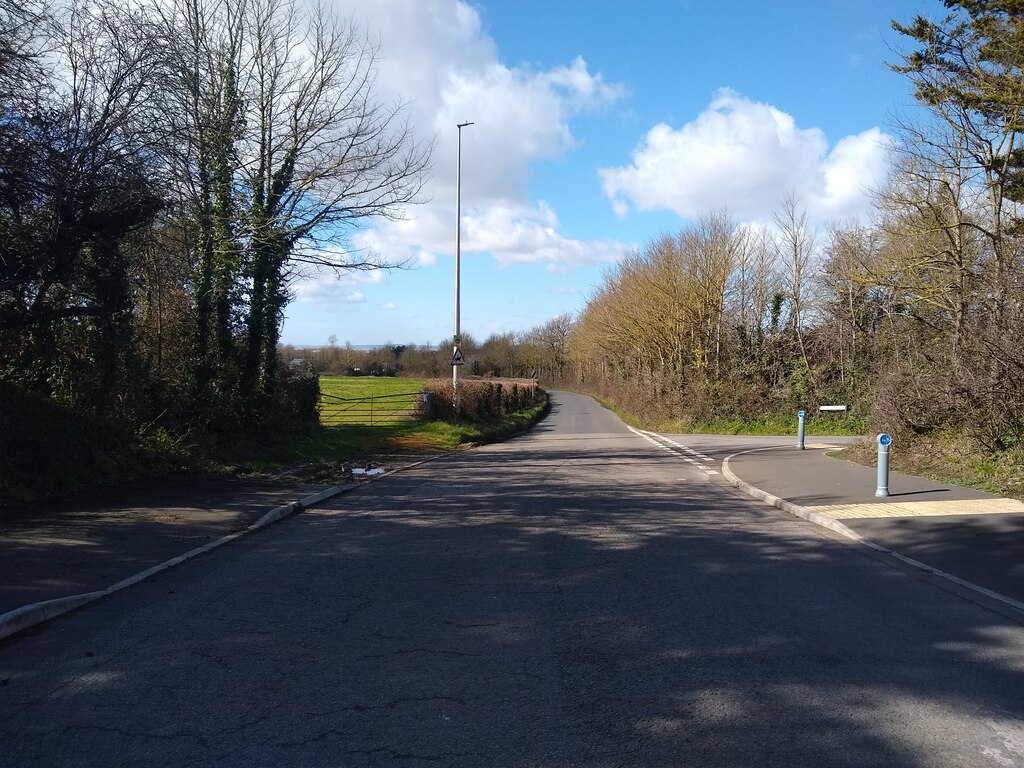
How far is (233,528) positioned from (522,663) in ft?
20.1

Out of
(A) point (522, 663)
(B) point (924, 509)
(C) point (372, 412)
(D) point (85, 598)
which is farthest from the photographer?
(C) point (372, 412)

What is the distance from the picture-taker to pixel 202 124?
47.7 ft

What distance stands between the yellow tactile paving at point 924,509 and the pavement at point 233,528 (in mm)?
14

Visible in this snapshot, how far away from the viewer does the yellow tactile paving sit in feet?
35.8

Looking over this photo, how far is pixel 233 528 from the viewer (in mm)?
10203

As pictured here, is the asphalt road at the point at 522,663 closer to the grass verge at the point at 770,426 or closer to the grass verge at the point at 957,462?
the grass verge at the point at 957,462

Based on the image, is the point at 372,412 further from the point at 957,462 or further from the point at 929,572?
the point at 929,572

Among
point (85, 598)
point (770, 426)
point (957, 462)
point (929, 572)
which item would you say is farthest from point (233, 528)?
point (770, 426)

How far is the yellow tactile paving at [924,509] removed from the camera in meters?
10.9

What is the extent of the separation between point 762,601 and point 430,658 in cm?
310

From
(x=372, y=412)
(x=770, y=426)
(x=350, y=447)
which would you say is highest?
(x=372, y=412)

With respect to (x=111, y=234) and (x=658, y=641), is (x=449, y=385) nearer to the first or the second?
(x=111, y=234)

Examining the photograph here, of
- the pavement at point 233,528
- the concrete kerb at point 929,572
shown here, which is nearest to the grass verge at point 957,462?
the pavement at point 233,528

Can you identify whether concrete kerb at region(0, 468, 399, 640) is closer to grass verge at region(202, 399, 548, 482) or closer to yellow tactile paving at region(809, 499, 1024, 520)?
grass verge at region(202, 399, 548, 482)
